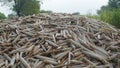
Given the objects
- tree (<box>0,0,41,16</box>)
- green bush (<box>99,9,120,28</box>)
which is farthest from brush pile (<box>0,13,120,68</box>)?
tree (<box>0,0,41,16</box>)

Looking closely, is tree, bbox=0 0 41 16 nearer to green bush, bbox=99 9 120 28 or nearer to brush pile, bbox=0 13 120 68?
green bush, bbox=99 9 120 28

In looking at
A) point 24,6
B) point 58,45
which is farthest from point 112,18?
point 24,6

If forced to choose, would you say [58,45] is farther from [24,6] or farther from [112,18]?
[24,6]

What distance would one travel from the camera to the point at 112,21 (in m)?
17.1

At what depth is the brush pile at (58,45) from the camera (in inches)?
277

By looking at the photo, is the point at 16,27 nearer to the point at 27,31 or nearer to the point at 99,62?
the point at 27,31

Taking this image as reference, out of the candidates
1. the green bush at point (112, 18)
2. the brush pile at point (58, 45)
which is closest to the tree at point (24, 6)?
the green bush at point (112, 18)

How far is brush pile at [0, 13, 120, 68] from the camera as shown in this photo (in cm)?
704

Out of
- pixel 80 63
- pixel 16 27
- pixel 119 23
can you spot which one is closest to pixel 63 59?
pixel 80 63

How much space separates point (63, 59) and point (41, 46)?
59 centimetres

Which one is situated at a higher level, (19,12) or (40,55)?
(40,55)

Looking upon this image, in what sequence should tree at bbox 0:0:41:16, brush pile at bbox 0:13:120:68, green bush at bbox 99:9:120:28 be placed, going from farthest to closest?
tree at bbox 0:0:41:16 → green bush at bbox 99:9:120:28 → brush pile at bbox 0:13:120:68

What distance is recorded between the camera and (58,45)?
7.46 m

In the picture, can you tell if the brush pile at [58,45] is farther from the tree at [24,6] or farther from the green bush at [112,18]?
the tree at [24,6]
